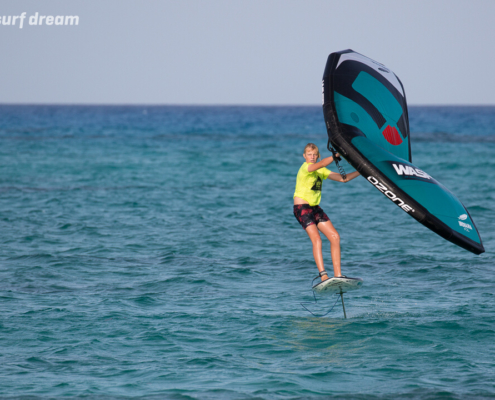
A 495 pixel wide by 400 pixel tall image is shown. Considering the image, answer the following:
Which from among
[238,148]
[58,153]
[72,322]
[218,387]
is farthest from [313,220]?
[238,148]

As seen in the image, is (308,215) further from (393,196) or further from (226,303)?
(226,303)

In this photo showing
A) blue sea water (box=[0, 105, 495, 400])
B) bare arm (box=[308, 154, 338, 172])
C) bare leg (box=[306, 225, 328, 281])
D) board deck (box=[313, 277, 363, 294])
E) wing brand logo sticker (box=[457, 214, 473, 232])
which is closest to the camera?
blue sea water (box=[0, 105, 495, 400])

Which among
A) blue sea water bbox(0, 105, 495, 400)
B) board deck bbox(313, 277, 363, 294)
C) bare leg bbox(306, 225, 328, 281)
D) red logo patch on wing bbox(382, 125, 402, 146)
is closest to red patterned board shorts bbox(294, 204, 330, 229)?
bare leg bbox(306, 225, 328, 281)

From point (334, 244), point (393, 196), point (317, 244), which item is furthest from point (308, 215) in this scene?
point (393, 196)

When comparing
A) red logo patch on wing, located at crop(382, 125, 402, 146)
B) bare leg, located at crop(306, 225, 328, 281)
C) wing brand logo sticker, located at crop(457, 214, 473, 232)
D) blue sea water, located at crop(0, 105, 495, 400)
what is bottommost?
blue sea water, located at crop(0, 105, 495, 400)

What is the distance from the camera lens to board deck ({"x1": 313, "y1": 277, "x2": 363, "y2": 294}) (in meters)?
9.39

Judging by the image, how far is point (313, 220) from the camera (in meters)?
9.79

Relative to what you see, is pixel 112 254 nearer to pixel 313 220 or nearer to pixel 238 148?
pixel 313 220

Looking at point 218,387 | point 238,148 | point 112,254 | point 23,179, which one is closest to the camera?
point 218,387

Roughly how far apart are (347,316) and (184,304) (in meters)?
3.06

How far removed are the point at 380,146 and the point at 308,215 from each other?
5.15 feet

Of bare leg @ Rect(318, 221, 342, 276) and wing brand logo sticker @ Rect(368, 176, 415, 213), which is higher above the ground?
wing brand logo sticker @ Rect(368, 176, 415, 213)

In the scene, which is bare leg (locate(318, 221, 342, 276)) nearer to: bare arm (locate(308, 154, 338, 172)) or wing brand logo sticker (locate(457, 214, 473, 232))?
bare arm (locate(308, 154, 338, 172))

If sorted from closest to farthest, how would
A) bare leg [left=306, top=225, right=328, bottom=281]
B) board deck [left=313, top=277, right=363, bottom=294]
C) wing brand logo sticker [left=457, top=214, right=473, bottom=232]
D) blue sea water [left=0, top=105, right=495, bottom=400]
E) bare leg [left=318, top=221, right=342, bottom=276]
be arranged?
blue sea water [left=0, top=105, right=495, bottom=400]
wing brand logo sticker [left=457, top=214, right=473, bottom=232]
board deck [left=313, top=277, right=363, bottom=294]
bare leg [left=318, top=221, right=342, bottom=276]
bare leg [left=306, top=225, right=328, bottom=281]
